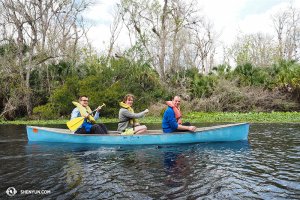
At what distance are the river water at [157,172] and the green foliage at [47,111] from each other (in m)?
11.7

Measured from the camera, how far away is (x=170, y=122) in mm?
6656

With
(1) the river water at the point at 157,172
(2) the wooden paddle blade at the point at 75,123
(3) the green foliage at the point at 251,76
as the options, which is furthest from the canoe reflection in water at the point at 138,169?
(3) the green foliage at the point at 251,76

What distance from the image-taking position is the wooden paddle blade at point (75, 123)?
6.89m

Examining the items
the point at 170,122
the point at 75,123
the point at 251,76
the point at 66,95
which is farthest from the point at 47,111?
the point at 251,76

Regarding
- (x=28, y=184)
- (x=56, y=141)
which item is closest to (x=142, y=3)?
(x=56, y=141)

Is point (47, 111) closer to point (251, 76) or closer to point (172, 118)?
point (172, 118)

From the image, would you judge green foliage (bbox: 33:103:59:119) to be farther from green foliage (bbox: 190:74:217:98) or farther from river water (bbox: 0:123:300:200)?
river water (bbox: 0:123:300:200)

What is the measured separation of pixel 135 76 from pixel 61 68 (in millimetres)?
6258

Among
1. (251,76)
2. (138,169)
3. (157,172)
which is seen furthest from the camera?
(251,76)

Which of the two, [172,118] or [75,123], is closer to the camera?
[172,118]

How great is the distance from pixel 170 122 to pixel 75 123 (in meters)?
2.79

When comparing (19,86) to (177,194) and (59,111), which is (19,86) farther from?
(177,194)

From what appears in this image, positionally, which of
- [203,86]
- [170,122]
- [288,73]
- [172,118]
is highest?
[288,73]

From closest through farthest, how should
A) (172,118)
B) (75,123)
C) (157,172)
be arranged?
(157,172), (172,118), (75,123)
